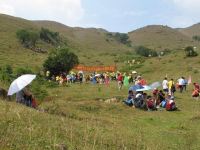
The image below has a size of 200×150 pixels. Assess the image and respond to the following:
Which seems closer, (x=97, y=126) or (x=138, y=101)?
(x=97, y=126)

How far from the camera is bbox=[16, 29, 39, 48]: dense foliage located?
10594 centimetres

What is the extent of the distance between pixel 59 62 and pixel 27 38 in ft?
158

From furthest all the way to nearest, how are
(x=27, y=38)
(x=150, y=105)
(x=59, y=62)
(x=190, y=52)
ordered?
(x=27, y=38) → (x=190, y=52) → (x=59, y=62) → (x=150, y=105)

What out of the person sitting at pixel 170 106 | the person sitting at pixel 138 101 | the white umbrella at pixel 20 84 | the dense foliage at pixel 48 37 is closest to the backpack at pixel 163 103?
the person sitting at pixel 170 106

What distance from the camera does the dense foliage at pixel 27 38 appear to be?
348 feet

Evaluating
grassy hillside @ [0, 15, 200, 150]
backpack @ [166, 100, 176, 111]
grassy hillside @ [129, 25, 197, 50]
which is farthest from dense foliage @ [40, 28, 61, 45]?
backpack @ [166, 100, 176, 111]

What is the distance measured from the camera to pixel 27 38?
106312 millimetres

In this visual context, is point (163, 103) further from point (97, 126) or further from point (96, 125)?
point (97, 126)

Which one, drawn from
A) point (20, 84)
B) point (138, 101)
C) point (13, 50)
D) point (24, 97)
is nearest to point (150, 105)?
point (138, 101)

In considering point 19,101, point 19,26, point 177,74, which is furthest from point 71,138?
point 19,26

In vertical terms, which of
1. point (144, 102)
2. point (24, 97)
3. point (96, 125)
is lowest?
point (144, 102)

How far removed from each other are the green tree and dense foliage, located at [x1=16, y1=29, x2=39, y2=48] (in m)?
44.6

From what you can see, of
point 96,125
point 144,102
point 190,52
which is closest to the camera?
point 96,125

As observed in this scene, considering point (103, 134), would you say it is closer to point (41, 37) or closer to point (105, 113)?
point (105, 113)
